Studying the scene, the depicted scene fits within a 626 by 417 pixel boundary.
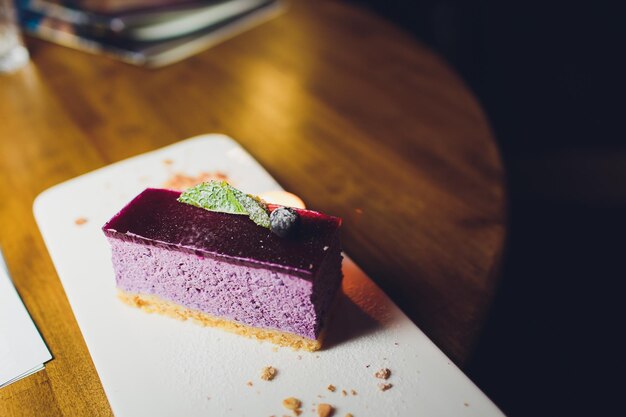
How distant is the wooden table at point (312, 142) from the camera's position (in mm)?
1377

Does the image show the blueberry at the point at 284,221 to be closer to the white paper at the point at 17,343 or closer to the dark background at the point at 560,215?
the white paper at the point at 17,343

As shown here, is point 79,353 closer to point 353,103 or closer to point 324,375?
point 324,375

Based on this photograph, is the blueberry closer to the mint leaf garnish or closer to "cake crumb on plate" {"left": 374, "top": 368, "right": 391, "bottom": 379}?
the mint leaf garnish

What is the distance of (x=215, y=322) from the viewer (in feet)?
4.46

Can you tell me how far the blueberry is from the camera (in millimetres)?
1215

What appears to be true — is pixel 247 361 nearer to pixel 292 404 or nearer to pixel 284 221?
pixel 292 404

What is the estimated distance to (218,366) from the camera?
1245mm

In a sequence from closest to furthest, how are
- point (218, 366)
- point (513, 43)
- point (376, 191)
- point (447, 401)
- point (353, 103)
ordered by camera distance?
point (447, 401), point (218, 366), point (376, 191), point (353, 103), point (513, 43)

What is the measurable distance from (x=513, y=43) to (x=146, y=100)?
6.39 ft

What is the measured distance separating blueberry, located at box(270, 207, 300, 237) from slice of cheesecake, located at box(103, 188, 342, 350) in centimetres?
2

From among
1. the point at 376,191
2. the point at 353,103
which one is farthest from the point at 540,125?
the point at 376,191

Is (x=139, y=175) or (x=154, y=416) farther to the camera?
(x=139, y=175)

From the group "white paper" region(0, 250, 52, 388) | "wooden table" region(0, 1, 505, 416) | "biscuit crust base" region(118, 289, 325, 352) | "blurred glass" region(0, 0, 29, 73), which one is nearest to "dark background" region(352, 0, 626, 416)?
"wooden table" region(0, 1, 505, 416)

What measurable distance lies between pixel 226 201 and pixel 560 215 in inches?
64.0
